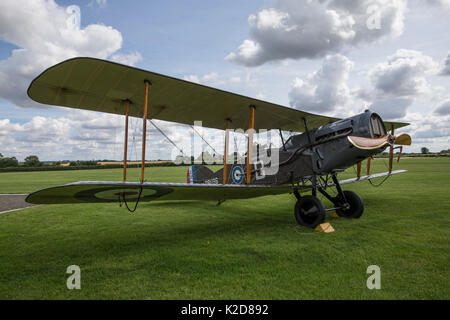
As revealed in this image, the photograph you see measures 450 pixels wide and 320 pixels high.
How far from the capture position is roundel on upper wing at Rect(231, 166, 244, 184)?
6391 millimetres

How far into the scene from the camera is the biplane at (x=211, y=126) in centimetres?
349

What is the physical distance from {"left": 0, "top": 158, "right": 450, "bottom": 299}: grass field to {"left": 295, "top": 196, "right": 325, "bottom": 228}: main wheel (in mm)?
220

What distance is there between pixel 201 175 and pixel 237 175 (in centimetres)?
189

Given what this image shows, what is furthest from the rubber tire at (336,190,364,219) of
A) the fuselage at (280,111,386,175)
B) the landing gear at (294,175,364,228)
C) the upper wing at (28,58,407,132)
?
the upper wing at (28,58,407,132)

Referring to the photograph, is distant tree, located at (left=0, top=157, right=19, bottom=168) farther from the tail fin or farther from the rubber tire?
the rubber tire

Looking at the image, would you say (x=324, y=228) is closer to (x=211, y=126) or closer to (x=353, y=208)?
(x=353, y=208)

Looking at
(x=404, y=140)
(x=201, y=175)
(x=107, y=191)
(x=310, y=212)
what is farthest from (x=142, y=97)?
(x=404, y=140)

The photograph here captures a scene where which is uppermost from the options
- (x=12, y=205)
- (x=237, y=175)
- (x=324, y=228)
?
(x=237, y=175)

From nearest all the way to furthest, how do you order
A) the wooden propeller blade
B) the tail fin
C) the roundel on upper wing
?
1. the wooden propeller blade
2. the roundel on upper wing
3. the tail fin

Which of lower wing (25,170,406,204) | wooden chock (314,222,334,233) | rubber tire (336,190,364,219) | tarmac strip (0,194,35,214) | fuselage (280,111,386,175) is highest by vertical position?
fuselage (280,111,386,175)

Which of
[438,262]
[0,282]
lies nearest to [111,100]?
[0,282]

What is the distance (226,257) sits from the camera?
342 cm

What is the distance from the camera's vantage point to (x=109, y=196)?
4.00 m

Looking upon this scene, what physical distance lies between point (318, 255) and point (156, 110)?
158 inches
